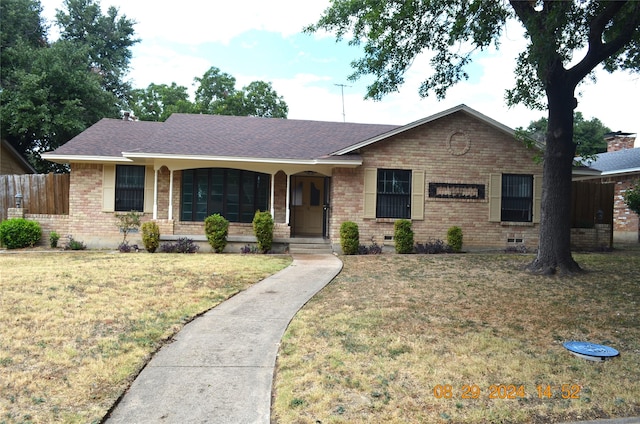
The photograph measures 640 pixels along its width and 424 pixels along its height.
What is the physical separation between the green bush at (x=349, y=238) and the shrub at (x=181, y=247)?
14.9 feet

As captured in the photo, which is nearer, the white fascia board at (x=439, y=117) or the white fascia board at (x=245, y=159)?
the white fascia board at (x=245, y=159)

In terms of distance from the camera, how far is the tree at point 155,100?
31.5 meters

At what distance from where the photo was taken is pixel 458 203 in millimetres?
14156

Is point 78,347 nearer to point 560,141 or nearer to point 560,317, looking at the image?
point 560,317

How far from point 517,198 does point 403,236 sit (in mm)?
4259

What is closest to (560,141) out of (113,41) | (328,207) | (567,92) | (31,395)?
A: (567,92)

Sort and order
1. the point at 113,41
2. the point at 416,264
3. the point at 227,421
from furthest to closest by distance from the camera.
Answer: the point at 113,41 → the point at 416,264 → the point at 227,421

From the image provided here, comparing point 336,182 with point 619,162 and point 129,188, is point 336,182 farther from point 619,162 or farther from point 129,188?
point 619,162

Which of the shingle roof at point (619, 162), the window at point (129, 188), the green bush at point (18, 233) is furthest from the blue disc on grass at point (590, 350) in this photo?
the green bush at point (18, 233)

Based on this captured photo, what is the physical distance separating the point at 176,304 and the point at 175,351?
204cm

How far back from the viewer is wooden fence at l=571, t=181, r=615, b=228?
49.9 ft

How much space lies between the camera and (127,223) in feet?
45.9

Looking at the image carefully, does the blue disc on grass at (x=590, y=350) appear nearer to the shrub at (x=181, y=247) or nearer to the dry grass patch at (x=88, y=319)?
the dry grass patch at (x=88, y=319)
